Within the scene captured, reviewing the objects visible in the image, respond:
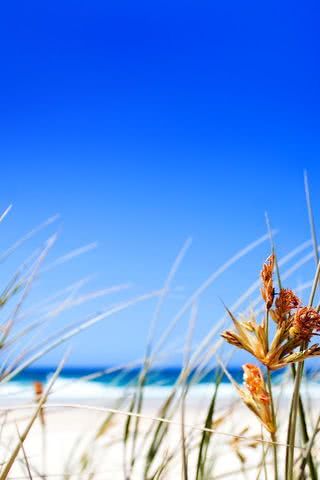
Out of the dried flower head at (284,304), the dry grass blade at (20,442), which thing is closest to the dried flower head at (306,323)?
the dried flower head at (284,304)

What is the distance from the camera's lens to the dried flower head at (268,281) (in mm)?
521

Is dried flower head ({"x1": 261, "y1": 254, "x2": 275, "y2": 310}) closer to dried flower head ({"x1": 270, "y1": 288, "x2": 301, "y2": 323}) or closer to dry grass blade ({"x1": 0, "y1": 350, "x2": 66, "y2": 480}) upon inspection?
dried flower head ({"x1": 270, "y1": 288, "x2": 301, "y2": 323})

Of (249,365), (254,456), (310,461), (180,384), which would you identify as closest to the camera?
(249,365)

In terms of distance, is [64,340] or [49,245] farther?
[49,245]

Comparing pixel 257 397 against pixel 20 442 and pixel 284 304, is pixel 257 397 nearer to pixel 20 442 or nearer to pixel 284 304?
pixel 284 304

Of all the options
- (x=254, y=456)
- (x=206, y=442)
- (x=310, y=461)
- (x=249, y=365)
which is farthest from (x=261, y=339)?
(x=254, y=456)

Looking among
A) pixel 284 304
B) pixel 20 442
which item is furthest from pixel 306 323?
pixel 20 442

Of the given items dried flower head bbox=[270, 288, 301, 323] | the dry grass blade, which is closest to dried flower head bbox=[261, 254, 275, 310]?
dried flower head bbox=[270, 288, 301, 323]

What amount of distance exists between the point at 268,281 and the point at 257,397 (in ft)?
0.29

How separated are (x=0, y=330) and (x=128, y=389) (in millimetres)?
254

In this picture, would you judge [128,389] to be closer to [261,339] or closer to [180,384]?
[180,384]

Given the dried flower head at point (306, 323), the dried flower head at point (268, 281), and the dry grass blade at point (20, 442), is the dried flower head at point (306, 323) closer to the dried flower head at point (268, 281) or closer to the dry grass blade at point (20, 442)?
the dried flower head at point (268, 281)

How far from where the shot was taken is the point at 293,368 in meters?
0.80

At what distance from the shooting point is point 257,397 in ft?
1.71
